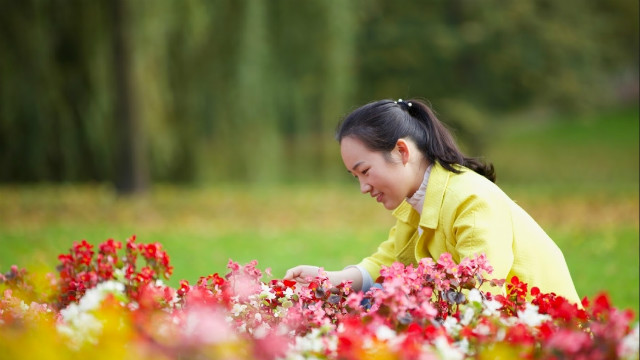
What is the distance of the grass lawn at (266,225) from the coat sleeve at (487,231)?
9.61ft

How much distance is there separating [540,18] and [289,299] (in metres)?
18.8

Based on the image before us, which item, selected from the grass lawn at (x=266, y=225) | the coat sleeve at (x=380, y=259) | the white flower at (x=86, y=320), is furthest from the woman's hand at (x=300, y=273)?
the grass lawn at (x=266, y=225)

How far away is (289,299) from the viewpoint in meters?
2.49

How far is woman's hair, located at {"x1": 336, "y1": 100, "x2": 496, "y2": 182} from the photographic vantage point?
283cm

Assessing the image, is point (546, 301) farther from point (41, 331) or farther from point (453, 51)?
point (453, 51)

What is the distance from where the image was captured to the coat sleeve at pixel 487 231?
2.57 m

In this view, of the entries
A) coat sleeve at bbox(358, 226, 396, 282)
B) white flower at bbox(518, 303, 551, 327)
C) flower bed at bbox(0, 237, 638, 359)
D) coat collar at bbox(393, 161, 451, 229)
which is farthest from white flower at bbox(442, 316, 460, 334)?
coat sleeve at bbox(358, 226, 396, 282)

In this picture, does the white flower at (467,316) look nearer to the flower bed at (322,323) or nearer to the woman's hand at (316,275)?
the flower bed at (322,323)

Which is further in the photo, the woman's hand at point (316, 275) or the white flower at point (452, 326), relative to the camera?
the woman's hand at point (316, 275)

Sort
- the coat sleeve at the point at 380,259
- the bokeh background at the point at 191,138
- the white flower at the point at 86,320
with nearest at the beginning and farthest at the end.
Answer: the white flower at the point at 86,320
the coat sleeve at the point at 380,259
the bokeh background at the point at 191,138

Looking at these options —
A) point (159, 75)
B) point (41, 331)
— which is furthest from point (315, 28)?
point (41, 331)

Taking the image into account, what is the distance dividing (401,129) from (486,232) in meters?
0.54

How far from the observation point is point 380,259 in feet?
10.4

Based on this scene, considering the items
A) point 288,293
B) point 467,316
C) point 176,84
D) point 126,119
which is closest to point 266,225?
point 126,119
